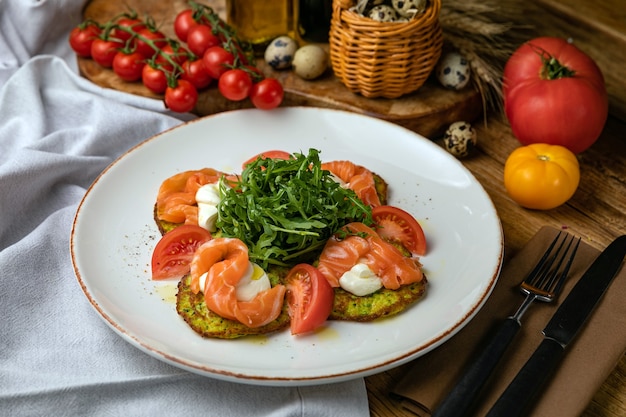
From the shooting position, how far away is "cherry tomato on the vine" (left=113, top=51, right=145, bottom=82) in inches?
154

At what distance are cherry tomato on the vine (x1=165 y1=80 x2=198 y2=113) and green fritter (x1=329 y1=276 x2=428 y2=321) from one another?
161 centimetres

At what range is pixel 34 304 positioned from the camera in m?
2.77

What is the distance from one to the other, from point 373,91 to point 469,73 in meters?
0.57

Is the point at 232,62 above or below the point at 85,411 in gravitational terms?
above

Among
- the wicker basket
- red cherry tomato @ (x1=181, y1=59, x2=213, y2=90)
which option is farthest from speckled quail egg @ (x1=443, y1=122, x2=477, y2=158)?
red cherry tomato @ (x1=181, y1=59, x2=213, y2=90)

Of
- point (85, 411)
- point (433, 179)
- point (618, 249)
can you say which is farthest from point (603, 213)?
point (85, 411)

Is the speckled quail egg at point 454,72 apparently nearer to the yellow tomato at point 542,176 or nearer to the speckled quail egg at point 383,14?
the speckled quail egg at point 383,14

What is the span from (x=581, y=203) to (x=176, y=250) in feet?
6.59

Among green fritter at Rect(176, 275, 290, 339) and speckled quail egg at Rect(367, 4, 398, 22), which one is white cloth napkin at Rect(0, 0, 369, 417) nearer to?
green fritter at Rect(176, 275, 290, 339)

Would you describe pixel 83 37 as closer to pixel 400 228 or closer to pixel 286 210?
pixel 286 210

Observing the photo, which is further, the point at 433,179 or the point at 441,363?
→ the point at 433,179

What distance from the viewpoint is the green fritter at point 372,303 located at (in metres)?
2.53

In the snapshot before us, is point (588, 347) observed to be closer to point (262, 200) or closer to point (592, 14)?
point (262, 200)

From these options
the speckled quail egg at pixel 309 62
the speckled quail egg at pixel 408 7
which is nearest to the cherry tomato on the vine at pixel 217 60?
the speckled quail egg at pixel 309 62
